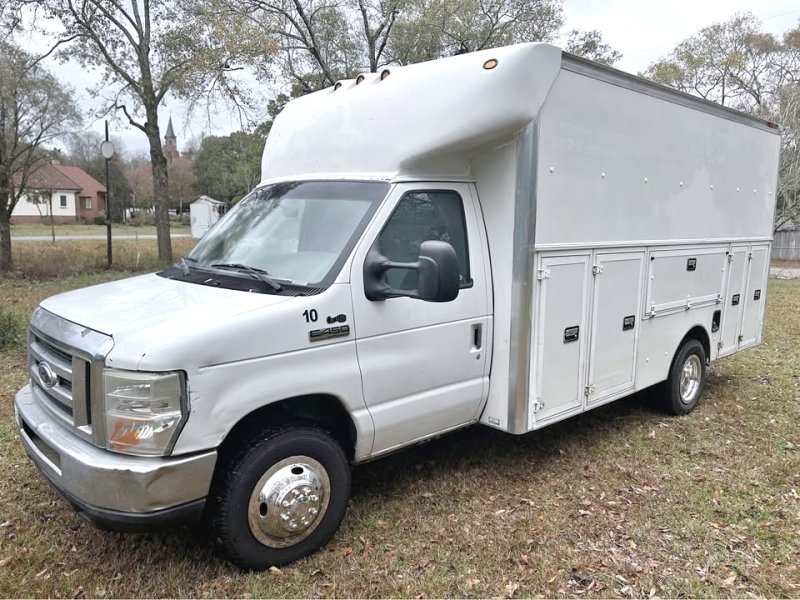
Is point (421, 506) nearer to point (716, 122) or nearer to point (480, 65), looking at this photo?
point (480, 65)

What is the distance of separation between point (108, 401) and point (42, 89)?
56.5 ft

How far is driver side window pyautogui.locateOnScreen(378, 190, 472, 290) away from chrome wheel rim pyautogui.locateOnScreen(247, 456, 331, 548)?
1.21 metres

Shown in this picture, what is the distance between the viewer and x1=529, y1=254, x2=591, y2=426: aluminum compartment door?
14.3 ft

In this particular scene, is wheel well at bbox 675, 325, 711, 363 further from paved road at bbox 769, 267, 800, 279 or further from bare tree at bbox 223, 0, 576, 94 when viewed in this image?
paved road at bbox 769, 267, 800, 279

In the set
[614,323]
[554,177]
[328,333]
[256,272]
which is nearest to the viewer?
[328,333]

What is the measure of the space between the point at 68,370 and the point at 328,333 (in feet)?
4.49

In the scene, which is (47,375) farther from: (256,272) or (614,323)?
(614,323)

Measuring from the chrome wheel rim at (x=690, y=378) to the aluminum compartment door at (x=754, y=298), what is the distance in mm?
1019

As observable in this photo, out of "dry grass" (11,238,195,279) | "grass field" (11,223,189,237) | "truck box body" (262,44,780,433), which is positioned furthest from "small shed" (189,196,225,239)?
"truck box body" (262,44,780,433)

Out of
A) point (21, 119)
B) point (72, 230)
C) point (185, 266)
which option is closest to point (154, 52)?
point (21, 119)

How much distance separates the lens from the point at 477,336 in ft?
13.9

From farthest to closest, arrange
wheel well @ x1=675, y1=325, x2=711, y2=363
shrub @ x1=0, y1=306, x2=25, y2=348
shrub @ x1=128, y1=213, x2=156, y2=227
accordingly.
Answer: shrub @ x1=128, y1=213, x2=156, y2=227
shrub @ x1=0, y1=306, x2=25, y2=348
wheel well @ x1=675, y1=325, x2=711, y2=363

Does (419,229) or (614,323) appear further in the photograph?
(614,323)

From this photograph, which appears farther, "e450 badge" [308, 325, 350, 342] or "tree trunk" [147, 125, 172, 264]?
"tree trunk" [147, 125, 172, 264]
